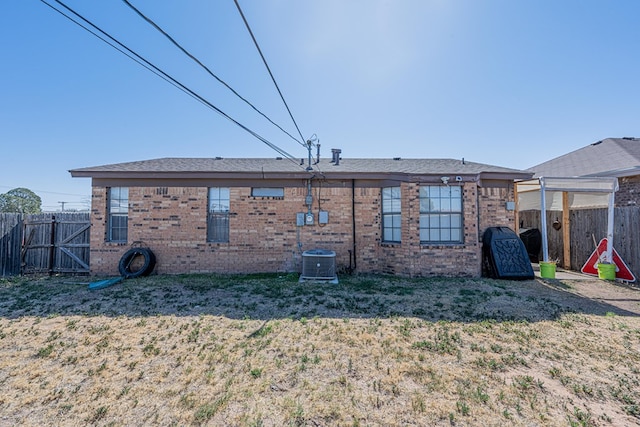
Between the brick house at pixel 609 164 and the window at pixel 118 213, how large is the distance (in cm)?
1600

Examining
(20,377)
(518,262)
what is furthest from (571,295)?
(20,377)

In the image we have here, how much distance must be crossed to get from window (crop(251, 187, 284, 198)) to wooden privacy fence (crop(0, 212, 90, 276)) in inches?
211

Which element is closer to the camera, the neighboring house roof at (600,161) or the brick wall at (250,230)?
the brick wall at (250,230)

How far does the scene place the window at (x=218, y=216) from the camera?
851cm

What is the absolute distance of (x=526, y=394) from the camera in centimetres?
279

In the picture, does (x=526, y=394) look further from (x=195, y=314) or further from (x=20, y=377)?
(x=20, y=377)

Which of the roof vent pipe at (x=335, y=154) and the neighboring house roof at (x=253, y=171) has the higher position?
the roof vent pipe at (x=335, y=154)

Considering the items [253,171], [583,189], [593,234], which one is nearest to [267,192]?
[253,171]

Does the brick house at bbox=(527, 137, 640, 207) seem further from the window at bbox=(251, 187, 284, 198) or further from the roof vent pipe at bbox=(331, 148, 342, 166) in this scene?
the window at bbox=(251, 187, 284, 198)

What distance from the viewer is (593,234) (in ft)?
28.9

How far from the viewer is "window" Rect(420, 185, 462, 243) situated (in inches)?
316

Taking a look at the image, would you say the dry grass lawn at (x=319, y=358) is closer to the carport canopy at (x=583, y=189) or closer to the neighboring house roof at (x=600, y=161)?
the carport canopy at (x=583, y=189)

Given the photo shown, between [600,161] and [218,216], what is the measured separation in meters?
15.3

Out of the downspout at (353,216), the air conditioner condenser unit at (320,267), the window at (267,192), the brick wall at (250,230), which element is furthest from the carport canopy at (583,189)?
the window at (267,192)
